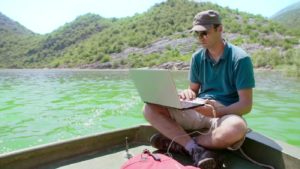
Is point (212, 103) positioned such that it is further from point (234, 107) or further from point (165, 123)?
point (165, 123)

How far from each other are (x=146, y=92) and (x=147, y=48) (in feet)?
225

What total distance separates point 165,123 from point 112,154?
0.60 meters

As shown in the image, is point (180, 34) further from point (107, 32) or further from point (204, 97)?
point (204, 97)

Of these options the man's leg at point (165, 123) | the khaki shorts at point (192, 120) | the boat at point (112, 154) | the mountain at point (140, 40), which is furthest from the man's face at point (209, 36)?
the mountain at point (140, 40)

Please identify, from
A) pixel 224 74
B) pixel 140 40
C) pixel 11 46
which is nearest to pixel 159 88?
pixel 224 74

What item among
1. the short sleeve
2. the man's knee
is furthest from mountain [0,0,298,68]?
the man's knee

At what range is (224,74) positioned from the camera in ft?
10.2

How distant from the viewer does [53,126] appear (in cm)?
841

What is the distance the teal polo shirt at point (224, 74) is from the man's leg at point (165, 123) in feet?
1.18

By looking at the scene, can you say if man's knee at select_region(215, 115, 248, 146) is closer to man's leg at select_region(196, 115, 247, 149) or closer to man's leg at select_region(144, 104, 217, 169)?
man's leg at select_region(196, 115, 247, 149)

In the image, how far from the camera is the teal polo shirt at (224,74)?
9.66ft

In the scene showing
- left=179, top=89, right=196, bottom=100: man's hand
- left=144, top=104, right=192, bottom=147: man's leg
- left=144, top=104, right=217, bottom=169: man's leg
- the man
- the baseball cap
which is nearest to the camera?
left=144, top=104, right=217, bottom=169: man's leg

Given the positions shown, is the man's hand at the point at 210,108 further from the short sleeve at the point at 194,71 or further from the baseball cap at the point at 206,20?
the baseball cap at the point at 206,20

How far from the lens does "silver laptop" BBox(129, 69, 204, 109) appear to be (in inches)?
111
